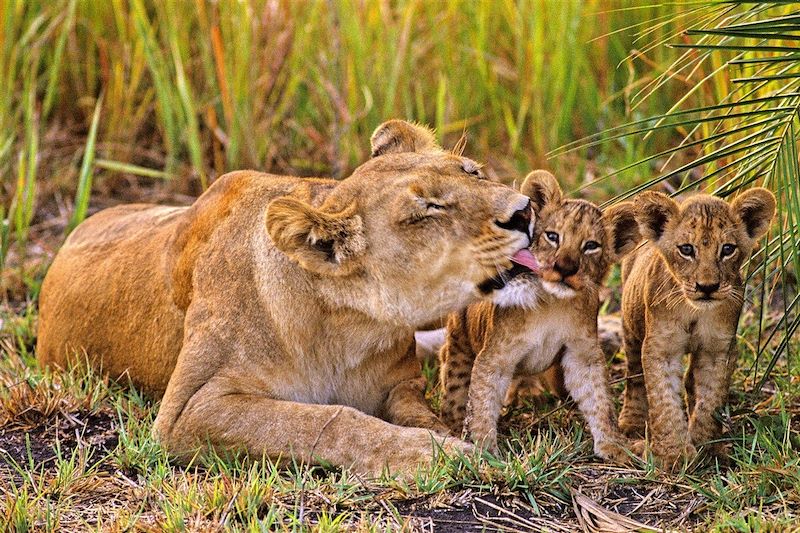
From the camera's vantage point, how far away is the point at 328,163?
695cm

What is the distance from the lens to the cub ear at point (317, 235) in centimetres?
358

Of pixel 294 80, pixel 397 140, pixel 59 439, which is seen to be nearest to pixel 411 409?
pixel 397 140

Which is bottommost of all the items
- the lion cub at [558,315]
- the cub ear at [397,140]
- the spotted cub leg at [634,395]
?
the spotted cub leg at [634,395]

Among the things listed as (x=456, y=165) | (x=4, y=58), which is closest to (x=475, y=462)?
(x=456, y=165)

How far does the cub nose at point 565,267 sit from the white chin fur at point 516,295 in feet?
0.32

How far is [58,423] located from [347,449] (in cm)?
115

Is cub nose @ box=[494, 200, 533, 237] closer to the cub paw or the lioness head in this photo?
the lioness head

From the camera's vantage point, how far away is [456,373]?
168 inches

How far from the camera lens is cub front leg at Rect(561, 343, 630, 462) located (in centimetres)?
375

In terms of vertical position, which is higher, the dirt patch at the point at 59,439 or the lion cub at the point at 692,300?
the lion cub at the point at 692,300

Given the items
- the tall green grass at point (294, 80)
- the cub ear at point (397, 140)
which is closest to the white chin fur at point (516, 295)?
the cub ear at point (397, 140)

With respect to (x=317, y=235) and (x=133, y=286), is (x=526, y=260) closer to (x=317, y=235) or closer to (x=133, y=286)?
(x=317, y=235)

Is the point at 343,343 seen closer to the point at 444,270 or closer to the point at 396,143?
the point at 444,270

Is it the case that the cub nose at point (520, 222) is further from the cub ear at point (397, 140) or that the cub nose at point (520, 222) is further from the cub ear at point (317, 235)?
the cub ear at point (397, 140)
